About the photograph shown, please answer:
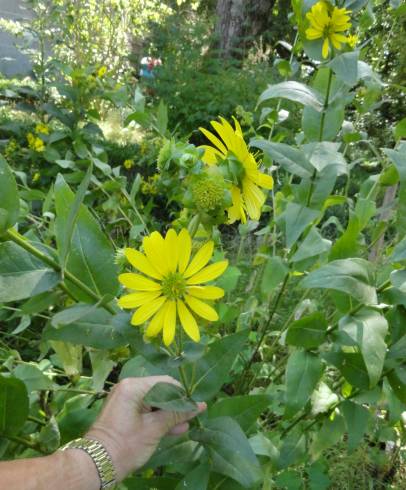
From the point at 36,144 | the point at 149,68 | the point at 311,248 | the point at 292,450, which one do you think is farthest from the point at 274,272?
the point at 149,68

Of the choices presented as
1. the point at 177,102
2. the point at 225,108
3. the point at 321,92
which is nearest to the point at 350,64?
the point at 321,92

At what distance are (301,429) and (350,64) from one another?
2.27 feet

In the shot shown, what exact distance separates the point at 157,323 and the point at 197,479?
0.31m

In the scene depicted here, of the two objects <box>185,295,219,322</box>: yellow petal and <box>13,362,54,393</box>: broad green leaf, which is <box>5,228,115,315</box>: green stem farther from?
<box>13,362,54,393</box>: broad green leaf

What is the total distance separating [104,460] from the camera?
0.61 meters

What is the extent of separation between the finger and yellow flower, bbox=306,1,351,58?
1.92 feet

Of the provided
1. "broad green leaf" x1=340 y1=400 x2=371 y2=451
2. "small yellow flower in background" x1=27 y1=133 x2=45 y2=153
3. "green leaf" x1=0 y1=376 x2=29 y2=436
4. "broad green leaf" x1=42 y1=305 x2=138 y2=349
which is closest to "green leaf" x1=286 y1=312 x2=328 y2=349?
"broad green leaf" x1=340 y1=400 x2=371 y2=451

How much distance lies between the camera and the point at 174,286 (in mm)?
508

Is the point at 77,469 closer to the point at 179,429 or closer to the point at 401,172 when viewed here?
the point at 179,429

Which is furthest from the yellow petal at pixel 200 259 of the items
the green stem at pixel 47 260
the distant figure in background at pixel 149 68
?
the distant figure in background at pixel 149 68

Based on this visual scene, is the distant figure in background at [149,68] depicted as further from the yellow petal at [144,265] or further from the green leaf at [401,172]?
the yellow petal at [144,265]

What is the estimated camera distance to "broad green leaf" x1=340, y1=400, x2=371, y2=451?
75 centimetres

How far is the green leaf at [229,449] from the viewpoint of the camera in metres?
0.62

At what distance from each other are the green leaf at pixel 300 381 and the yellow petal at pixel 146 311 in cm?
29
